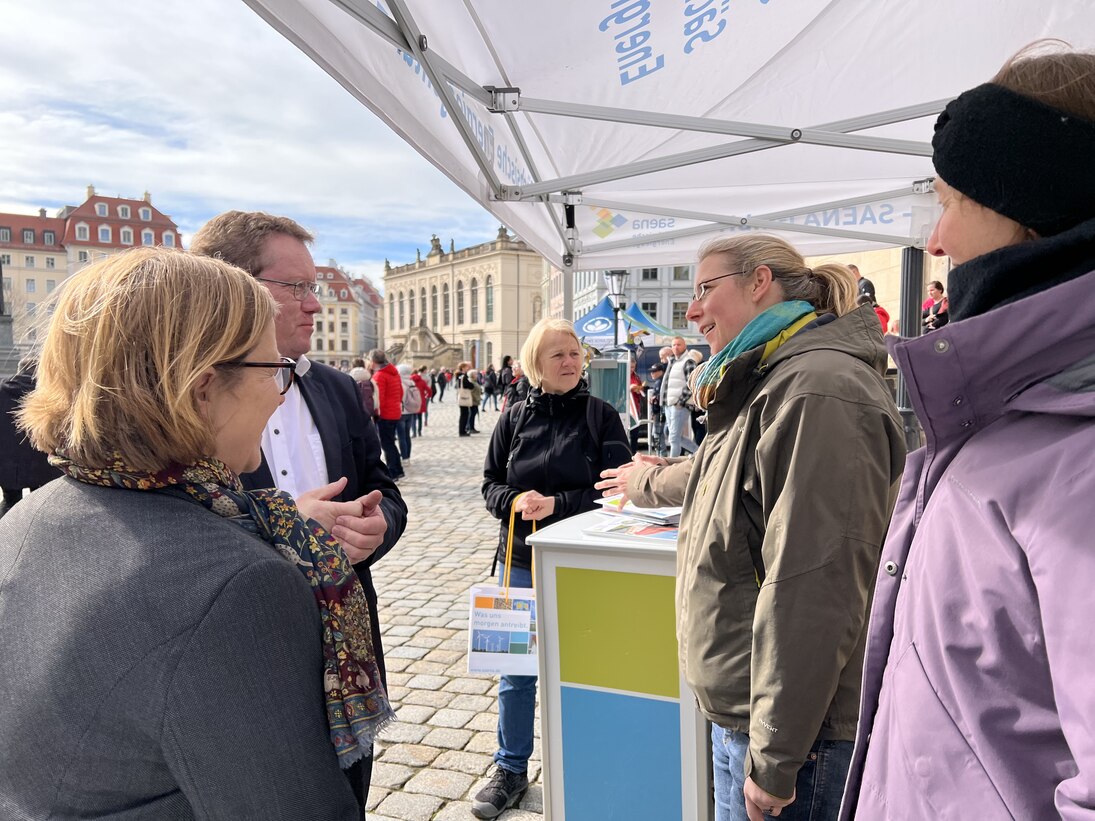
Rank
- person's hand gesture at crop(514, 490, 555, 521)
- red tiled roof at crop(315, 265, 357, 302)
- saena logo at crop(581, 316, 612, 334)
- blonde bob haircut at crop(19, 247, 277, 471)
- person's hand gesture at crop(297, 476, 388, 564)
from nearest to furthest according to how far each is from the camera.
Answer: blonde bob haircut at crop(19, 247, 277, 471), person's hand gesture at crop(297, 476, 388, 564), person's hand gesture at crop(514, 490, 555, 521), saena logo at crop(581, 316, 612, 334), red tiled roof at crop(315, 265, 357, 302)

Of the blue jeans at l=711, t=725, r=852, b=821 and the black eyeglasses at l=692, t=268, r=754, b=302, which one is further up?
the black eyeglasses at l=692, t=268, r=754, b=302

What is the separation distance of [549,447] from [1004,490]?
2714mm

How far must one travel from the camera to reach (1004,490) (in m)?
0.89

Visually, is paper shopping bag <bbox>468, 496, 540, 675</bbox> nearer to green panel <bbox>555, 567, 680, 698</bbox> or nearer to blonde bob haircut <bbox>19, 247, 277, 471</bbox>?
green panel <bbox>555, 567, 680, 698</bbox>

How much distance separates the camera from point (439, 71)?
8.70 feet

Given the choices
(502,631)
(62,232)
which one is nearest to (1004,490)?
(502,631)

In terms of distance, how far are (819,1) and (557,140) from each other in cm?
158

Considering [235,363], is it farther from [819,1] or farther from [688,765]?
[819,1]

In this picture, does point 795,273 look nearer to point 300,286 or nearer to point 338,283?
point 300,286

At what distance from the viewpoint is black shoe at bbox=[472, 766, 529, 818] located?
3.10m

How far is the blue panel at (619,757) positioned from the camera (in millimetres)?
2520

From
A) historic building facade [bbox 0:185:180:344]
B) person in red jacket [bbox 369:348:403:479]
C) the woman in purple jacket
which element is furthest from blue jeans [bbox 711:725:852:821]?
historic building facade [bbox 0:185:180:344]

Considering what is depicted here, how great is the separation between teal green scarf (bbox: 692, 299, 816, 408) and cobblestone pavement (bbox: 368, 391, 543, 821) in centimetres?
216

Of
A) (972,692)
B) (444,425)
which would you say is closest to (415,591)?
(972,692)
